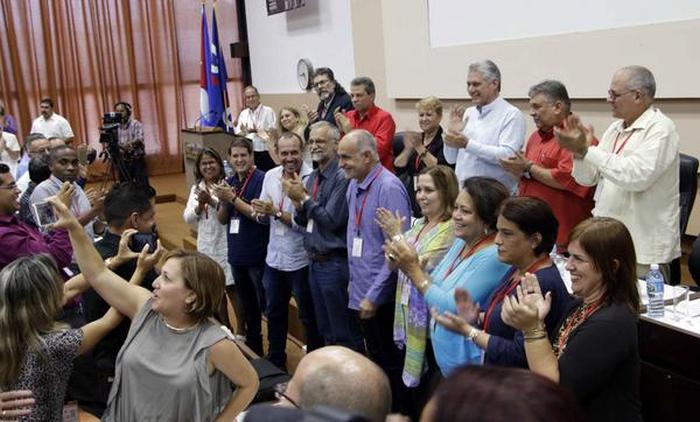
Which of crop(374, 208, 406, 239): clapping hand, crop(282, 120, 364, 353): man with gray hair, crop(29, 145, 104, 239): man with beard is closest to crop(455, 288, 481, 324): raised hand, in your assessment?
crop(374, 208, 406, 239): clapping hand

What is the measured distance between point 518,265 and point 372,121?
9.90ft

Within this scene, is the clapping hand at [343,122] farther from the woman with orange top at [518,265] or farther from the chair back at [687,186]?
the woman with orange top at [518,265]

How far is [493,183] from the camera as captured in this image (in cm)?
232

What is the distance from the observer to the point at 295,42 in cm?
853

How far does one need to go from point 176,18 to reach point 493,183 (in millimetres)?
9258

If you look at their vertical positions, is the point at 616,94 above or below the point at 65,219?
above

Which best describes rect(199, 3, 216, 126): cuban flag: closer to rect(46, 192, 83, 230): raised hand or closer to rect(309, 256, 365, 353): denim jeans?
rect(309, 256, 365, 353): denim jeans

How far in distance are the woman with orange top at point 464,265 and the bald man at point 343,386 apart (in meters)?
0.96

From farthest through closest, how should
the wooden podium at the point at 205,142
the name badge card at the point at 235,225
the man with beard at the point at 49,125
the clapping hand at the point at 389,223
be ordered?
1. the man with beard at the point at 49,125
2. the wooden podium at the point at 205,142
3. the name badge card at the point at 235,225
4. the clapping hand at the point at 389,223

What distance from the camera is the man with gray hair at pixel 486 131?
349 centimetres

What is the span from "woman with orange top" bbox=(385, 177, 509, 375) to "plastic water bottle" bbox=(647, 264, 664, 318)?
2.18 ft

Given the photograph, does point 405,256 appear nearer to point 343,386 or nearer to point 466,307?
point 466,307

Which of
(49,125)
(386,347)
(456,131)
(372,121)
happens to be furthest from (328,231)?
(49,125)

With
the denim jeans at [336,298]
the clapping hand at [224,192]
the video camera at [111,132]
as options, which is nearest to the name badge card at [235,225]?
the clapping hand at [224,192]
